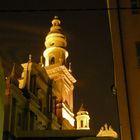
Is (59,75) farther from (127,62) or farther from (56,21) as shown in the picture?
(127,62)

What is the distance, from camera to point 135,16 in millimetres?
21109

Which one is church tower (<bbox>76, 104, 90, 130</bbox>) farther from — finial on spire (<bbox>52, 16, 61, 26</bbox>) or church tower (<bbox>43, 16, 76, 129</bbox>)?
finial on spire (<bbox>52, 16, 61, 26</bbox>)

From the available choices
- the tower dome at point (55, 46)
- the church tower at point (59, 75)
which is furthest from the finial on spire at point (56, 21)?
the tower dome at point (55, 46)

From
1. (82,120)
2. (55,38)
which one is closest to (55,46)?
(55,38)

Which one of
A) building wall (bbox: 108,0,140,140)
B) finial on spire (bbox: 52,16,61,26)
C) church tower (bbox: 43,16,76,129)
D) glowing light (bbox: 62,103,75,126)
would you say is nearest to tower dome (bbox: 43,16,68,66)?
church tower (bbox: 43,16,76,129)

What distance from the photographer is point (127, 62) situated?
20.0m

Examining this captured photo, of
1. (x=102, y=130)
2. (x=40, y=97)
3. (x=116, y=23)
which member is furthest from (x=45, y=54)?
(x=116, y=23)

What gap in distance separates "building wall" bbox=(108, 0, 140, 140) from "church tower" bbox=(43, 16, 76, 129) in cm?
2903

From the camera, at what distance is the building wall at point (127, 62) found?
18578 mm

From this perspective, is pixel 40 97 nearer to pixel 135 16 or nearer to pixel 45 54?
pixel 45 54

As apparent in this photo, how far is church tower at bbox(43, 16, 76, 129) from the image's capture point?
5291cm

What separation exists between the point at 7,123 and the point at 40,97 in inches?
428

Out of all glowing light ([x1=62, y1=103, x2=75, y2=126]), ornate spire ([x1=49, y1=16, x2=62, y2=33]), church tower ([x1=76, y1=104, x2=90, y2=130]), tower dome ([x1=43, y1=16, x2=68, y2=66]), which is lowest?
glowing light ([x1=62, y1=103, x2=75, y2=126])

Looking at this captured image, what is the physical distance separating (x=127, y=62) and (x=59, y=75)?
37845 millimetres
